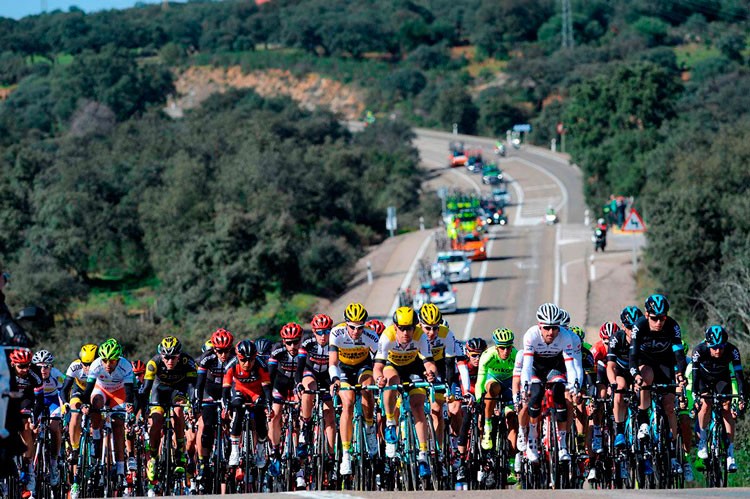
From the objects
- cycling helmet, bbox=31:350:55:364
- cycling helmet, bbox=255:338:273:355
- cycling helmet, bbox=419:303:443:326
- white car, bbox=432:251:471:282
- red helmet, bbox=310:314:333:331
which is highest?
cycling helmet, bbox=419:303:443:326

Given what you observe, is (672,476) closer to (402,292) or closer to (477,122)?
(402,292)

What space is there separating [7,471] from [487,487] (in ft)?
22.8

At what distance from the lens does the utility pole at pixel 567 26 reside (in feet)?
530

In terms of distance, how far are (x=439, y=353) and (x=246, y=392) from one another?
102 inches

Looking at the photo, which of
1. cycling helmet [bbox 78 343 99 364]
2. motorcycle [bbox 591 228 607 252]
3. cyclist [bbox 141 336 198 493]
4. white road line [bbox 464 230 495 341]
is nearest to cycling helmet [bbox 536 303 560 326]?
cyclist [bbox 141 336 198 493]

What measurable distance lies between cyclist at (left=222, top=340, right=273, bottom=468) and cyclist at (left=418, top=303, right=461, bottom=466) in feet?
7.10

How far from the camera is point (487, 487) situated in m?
17.2

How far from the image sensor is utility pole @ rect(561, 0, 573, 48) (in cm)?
16150

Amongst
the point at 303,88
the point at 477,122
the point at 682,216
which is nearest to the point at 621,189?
the point at 682,216

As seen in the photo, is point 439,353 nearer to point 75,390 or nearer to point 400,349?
point 400,349

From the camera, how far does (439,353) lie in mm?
17203

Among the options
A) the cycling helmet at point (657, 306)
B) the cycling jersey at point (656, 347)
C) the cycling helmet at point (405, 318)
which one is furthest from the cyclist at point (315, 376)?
the cycling helmet at point (657, 306)

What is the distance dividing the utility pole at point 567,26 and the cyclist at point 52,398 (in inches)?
5712

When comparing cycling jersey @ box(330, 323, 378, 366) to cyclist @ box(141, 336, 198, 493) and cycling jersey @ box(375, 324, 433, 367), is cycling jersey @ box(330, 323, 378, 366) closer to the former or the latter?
cycling jersey @ box(375, 324, 433, 367)
